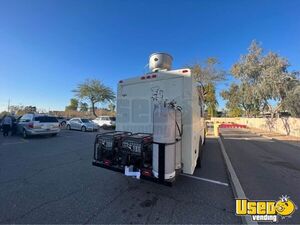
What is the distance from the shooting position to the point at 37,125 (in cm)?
1105

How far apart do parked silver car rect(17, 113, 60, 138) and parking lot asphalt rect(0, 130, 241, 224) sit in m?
6.56

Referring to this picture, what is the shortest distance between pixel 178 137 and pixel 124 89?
7.32 feet

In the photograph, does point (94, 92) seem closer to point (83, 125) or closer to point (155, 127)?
point (83, 125)

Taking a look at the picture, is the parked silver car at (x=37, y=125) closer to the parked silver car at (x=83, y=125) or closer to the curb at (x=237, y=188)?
the parked silver car at (x=83, y=125)

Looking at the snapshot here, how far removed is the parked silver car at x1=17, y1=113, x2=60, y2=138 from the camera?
10953 mm

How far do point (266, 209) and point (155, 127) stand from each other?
2761 mm

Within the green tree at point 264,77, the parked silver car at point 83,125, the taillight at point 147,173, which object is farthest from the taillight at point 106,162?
the green tree at point 264,77

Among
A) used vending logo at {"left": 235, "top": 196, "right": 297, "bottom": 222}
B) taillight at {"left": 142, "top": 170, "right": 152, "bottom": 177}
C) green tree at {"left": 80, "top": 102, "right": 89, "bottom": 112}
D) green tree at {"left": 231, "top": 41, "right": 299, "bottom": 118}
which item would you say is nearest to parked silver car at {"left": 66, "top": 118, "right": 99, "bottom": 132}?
taillight at {"left": 142, "top": 170, "right": 152, "bottom": 177}

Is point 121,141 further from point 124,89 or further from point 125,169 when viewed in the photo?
point 124,89

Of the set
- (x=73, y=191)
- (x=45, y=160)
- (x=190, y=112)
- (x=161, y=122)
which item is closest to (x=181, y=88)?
(x=190, y=112)

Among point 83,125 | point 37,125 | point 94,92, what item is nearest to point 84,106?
point 94,92

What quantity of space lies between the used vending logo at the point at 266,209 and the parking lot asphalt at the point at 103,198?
0.65ft

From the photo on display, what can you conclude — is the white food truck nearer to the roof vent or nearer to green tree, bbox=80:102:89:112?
the roof vent

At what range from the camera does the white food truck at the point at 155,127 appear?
9.65 feet
